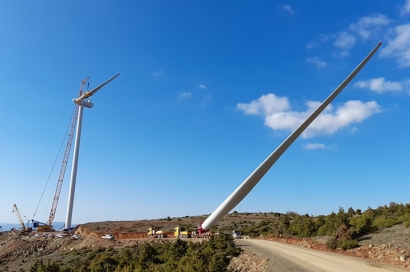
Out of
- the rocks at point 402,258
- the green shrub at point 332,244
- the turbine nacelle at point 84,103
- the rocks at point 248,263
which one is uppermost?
the turbine nacelle at point 84,103

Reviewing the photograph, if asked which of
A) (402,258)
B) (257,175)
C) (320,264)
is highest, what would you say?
(257,175)

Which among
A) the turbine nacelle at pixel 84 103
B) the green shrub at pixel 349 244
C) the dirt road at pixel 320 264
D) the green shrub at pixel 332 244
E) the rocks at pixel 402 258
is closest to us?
the dirt road at pixel 320 264

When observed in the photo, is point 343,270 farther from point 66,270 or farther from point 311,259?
point 66,270

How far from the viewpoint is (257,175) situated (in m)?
8.98

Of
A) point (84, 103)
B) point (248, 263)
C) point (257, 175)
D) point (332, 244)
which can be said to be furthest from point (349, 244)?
point (84, 103)

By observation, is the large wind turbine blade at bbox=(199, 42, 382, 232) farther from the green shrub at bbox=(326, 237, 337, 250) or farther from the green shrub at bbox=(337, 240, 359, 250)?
the green shrub at bbox=(326, 237, 337, 250)

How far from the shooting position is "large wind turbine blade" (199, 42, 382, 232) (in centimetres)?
795

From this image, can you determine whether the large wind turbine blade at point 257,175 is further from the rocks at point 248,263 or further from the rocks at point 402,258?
the rocks at point 402,258

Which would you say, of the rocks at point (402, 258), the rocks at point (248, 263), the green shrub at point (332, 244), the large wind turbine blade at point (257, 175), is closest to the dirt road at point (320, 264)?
the rocks at point (248, 263)

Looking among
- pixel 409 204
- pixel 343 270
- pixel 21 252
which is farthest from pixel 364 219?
pixel 21 252

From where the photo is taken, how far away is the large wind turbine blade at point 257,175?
26.1 ft

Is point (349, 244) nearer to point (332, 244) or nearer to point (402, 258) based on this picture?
point (332, 244)

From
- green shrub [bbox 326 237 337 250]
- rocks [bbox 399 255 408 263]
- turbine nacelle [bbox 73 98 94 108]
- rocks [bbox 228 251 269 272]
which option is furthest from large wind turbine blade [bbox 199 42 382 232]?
turbine nacelle [bbox 73 98 94 108]

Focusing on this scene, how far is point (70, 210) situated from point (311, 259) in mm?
99335
